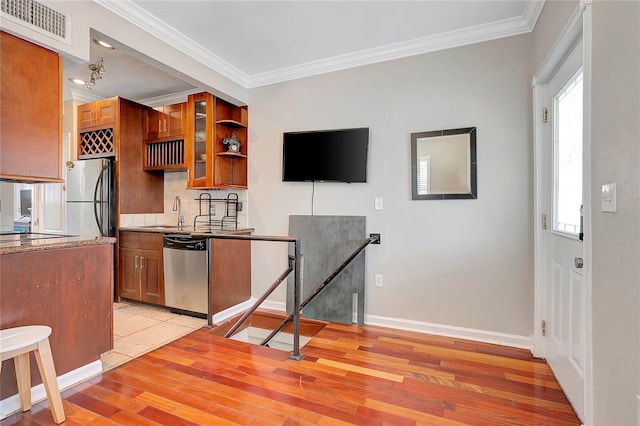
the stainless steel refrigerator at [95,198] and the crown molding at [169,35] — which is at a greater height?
the crown molding at [169,35]

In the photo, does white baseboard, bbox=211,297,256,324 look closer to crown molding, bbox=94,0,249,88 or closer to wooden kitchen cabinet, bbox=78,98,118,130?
crown molding, bbox=94,0,249,88

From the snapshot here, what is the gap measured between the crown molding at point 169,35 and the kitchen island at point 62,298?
1.65 m

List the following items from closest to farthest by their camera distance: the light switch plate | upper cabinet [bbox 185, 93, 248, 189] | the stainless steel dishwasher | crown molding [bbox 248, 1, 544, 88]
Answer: the light switch plate → crown molding [bbox 248, 1, 544, 88] → the stainless steel dishwasher → upper cabinet [bbox 185, 93, 248, 189]

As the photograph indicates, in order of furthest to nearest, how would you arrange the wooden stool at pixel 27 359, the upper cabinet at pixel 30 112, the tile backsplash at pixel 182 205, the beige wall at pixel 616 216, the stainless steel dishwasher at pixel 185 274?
the tile backsplash at pixel 182 205
the stainless steel dishwasher at pixel 185 274
the upper cabinet at pixel 30 112
the wooden stool at pixel 27 359
the beige wall at pixel 616 216

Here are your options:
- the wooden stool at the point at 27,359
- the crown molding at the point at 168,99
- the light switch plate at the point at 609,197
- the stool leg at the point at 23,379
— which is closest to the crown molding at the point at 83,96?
the crown molding at the point at 168,99

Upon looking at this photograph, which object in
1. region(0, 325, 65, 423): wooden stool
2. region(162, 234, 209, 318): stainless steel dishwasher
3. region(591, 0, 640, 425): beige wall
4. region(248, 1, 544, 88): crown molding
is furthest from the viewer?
region(162, 234, 209, 318): stainless steel dishwasher

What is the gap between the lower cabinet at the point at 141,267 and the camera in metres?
3.52

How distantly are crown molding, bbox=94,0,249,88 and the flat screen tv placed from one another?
2.91ft

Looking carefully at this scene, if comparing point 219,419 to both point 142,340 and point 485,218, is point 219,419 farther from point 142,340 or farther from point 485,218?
point 485,218

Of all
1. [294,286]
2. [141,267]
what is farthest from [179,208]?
[294,286]

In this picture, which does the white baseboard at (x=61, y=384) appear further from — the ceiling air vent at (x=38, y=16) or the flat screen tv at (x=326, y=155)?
the flat screen tv at (x=326, y=155)

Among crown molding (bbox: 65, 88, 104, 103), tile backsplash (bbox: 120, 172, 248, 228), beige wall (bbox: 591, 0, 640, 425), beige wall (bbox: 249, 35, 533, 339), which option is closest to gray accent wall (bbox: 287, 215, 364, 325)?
beige wall (bbox: 249, 35, 533, 339)

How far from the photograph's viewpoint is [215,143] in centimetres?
350

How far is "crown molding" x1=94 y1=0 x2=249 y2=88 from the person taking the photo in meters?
2.26
